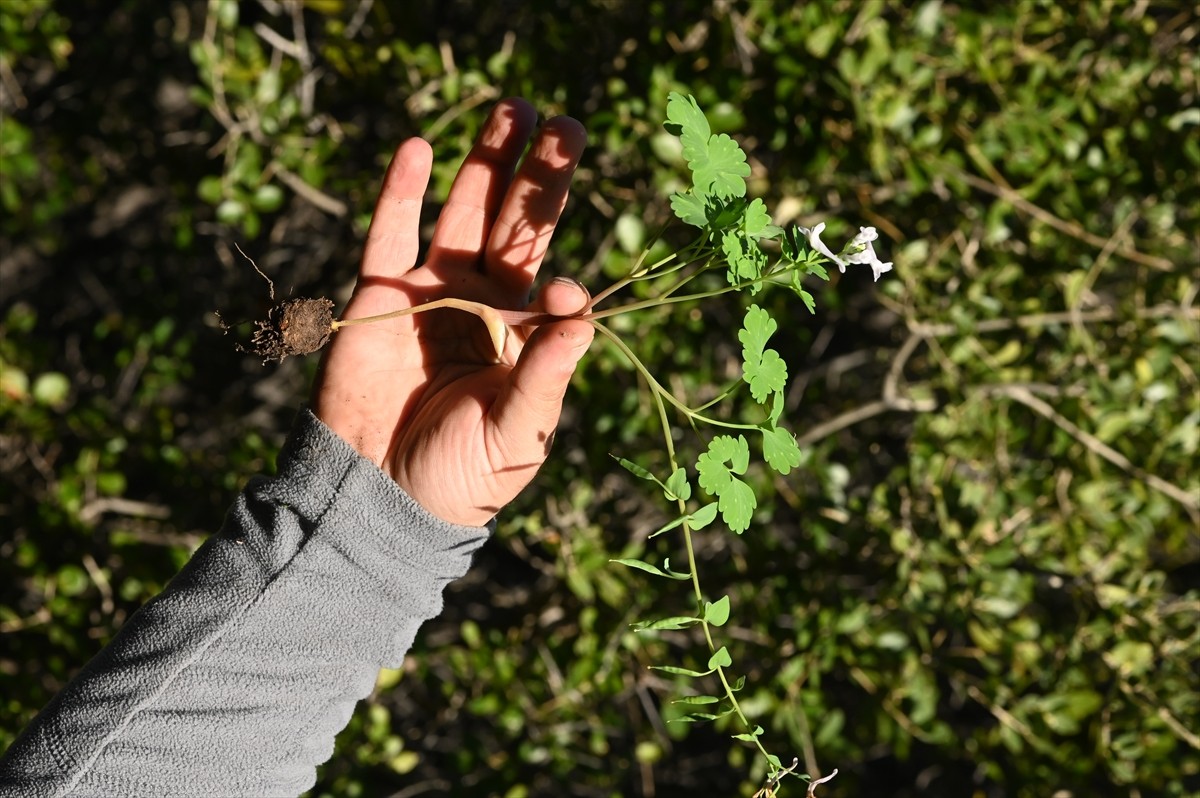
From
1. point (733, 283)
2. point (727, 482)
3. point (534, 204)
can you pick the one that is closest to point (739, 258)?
point (733, 283)

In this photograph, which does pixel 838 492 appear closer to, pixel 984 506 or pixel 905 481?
pixel 905 481

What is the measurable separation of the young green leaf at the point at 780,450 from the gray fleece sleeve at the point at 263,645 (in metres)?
0.50

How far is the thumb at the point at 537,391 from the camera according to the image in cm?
114

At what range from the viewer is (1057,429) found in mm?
2102

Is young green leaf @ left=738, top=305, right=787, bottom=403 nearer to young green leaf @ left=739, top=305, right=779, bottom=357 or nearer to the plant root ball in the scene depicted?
young green leaf @ left=739, top=305, right=779, bottom=357

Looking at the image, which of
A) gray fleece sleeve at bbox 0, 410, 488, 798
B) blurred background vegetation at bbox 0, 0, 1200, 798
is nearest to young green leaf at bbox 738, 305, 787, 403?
gray fleece sleeve at bbox 0, 410, 488, 798

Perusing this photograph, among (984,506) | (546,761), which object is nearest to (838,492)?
(984,506)

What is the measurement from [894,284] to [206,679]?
156 cm

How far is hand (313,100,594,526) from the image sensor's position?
1323mm

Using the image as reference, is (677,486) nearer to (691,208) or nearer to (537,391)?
(537,391)

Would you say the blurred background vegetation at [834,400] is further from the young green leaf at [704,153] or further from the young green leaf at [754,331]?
the young green leaf at [754,331]

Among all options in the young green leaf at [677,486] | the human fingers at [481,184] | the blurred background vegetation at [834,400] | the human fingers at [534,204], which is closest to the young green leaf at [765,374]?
the young green leaf at [677,486]

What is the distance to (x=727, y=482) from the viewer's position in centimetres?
108

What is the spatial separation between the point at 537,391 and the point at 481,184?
0.44 meters
